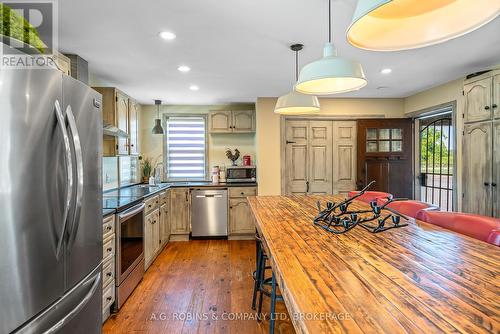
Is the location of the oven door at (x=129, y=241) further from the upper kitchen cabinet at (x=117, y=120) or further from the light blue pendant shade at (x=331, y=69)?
the light blue pendant shade at (x=331, y=69)

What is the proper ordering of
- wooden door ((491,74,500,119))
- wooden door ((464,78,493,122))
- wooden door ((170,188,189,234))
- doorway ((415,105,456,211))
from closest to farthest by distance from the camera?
1. wooden door ((491,74,500,119))
2. wooden door ((464,78,493,122))
3. doorway ((415,105,456,211))
4. wooden door ((170,188,189,234))

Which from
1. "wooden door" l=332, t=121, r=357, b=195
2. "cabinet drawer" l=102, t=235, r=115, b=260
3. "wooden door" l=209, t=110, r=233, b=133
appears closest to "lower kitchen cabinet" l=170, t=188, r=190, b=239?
"wooden door" l=209, t=110, r=233, b=133

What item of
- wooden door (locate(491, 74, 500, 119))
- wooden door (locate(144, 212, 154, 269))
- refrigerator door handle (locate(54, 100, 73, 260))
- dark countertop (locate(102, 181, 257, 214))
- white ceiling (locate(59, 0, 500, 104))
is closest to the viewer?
refrigerator door handle (locate(54, 100, 73, 260))

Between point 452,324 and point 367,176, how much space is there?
4.26 m

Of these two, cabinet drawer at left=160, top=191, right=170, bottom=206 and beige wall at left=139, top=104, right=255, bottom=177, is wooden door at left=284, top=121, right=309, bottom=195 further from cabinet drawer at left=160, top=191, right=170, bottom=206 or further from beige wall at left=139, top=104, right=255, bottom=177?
cabinet drawer at left=160, top=191, right=170, bottom=206

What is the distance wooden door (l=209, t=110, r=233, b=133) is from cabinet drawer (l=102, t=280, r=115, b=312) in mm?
3089

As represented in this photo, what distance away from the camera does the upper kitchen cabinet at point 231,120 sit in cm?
491

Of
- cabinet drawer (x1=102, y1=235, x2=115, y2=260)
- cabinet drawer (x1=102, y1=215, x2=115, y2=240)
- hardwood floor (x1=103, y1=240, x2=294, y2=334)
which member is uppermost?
cabinet drawer (x1=102, y1=215, x2=115, y2=240)

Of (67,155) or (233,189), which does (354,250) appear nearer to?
(67,155)

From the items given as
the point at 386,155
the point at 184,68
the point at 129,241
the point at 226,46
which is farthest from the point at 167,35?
the point at 386,155

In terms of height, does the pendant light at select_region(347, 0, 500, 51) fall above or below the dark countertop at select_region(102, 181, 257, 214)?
above

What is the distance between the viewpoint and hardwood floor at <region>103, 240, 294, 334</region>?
2238 millimetres

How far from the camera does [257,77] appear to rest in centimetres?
346

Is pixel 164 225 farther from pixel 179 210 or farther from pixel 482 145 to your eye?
pixel 482 145
